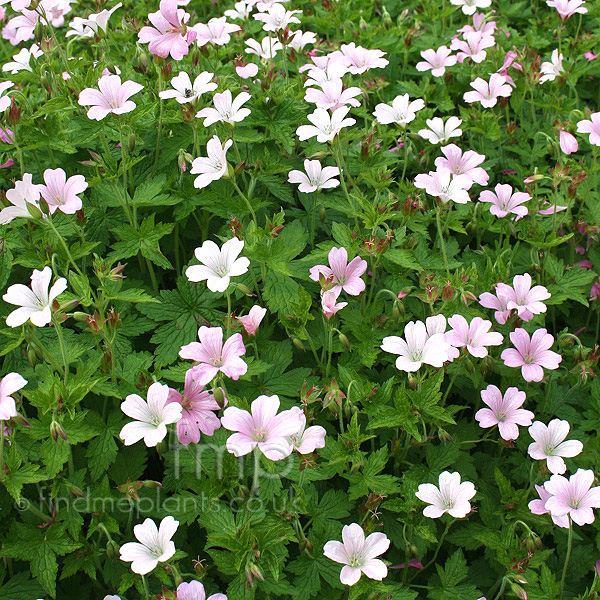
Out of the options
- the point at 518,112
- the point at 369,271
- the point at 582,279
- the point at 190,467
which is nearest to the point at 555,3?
the point at 518,112

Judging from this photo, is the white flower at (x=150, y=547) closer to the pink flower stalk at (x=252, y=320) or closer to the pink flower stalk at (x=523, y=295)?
the pink flower stalk at (x=252, y=320)


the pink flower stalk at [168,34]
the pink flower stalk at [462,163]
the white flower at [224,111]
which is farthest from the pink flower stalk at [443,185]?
the pink flower stalk at [168,34]

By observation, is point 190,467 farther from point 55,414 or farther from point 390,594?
point 390,594

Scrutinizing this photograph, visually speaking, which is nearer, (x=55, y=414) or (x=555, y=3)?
(x=55, y=414)

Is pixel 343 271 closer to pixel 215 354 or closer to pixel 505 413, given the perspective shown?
pixel 215 354

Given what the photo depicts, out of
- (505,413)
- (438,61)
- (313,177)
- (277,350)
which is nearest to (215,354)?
(277,350)

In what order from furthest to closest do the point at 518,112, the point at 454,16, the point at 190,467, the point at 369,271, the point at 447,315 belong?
the point at 454,16 < the point at 518,112 < the point at 369,271 < the point at 447,315 < the point at 190,467

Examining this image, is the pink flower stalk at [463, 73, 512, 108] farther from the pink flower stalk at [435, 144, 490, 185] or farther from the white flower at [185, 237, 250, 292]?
the white flower at [185, 237, 250, 292]
